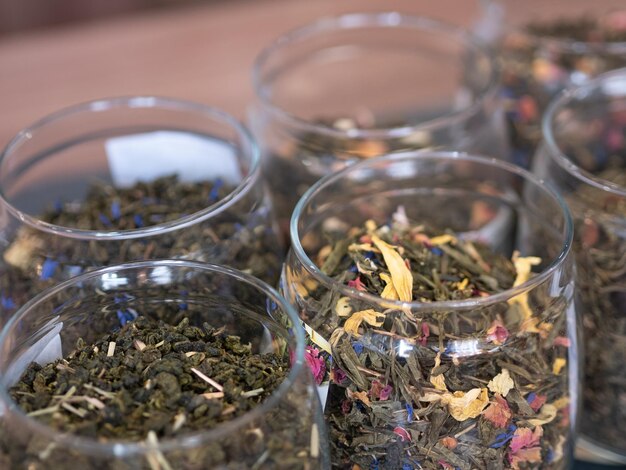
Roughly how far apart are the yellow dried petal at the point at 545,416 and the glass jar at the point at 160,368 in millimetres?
204

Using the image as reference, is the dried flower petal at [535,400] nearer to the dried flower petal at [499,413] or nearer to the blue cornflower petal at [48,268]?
the dried flower petal at [499,413]

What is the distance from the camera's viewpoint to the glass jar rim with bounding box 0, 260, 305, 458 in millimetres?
628

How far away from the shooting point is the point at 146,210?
1.02 meters

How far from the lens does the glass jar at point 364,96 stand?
1116 mm

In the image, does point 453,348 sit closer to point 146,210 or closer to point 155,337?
point 155,337

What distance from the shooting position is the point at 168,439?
2.23 ft

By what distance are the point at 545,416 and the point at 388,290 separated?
0.63ft

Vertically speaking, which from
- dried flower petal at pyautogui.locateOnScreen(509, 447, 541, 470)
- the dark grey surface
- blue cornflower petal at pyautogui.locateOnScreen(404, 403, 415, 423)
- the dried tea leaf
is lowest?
the dark grey surface

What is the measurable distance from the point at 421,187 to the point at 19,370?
53 cm

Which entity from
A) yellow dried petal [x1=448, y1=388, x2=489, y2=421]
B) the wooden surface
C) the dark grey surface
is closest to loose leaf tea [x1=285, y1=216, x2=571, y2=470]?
yellow dried petal [x1=448, y1=388, x2=489, y2=421]

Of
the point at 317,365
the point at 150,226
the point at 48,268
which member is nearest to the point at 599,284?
the point at 317,365

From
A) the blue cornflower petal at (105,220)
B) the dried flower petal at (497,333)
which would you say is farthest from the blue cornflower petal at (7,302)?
the dried flower petal at (497,333)

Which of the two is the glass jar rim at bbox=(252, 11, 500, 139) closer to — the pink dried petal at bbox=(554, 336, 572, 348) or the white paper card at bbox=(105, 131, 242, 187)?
the white paper card at bbox=(105, 131, 242, 187)

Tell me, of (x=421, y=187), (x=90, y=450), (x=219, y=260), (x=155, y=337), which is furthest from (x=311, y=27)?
(x=90, y=450)
